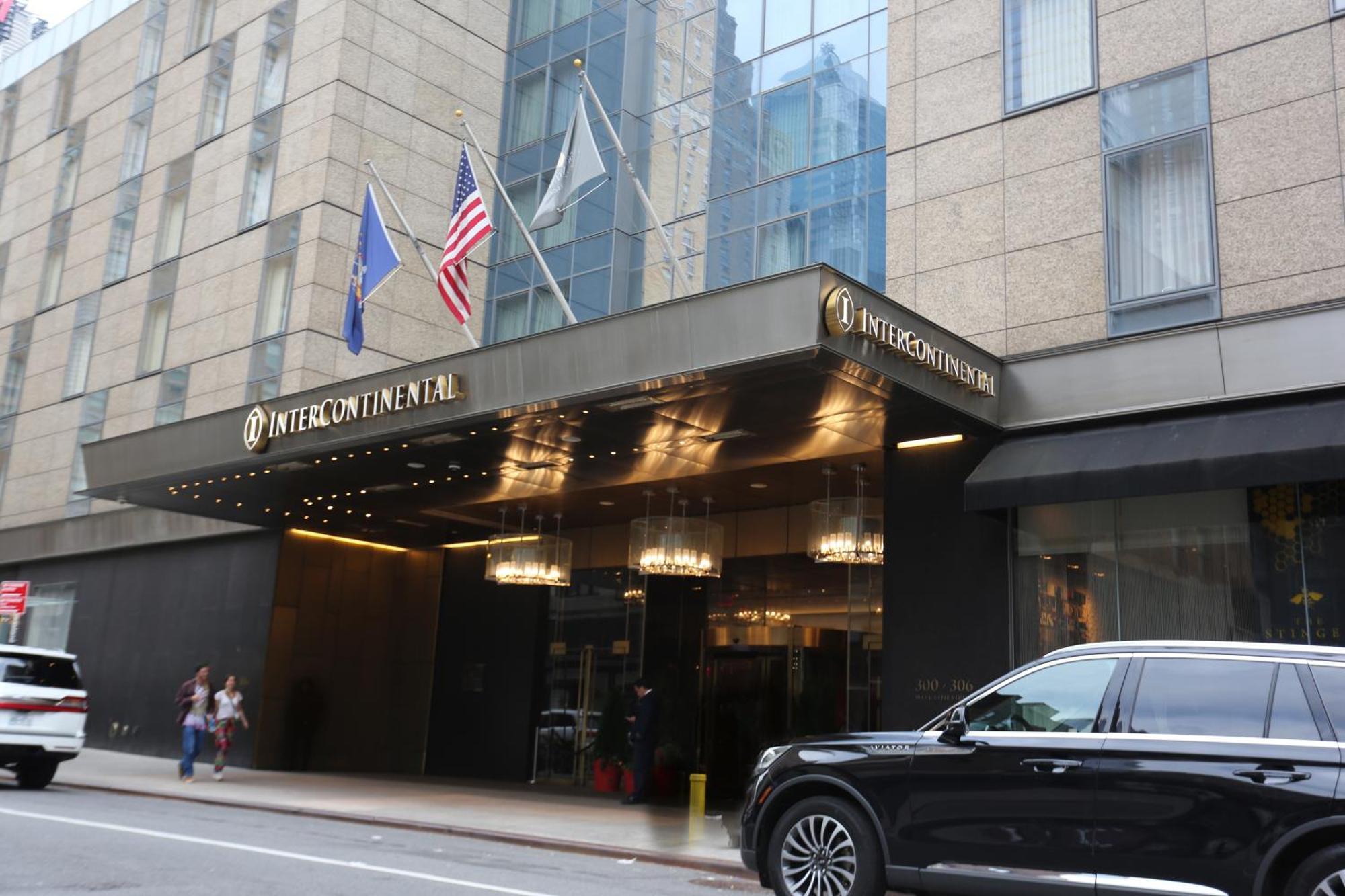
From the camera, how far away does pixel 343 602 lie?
958 inches

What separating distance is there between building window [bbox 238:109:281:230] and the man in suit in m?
13.1

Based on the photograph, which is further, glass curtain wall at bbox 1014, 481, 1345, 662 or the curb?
glass curtain wall at bbox 1014, 481, 1345, 662

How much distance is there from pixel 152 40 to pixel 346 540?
1483cm

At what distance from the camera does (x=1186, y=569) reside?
513 inches

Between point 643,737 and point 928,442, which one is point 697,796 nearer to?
point 643,737

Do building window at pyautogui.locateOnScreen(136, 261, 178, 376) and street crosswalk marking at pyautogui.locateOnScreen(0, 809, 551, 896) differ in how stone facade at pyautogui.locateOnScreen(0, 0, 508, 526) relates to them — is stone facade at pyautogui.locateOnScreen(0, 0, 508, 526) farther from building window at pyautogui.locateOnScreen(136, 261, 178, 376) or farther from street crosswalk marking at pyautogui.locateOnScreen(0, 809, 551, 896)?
street crosswalk marking at pyautogui.locateOnScreen(0, 809, 551, 896)

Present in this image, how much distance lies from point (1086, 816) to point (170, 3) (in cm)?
3011

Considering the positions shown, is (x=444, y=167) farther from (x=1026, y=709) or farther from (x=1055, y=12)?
(x=1026, y=709)

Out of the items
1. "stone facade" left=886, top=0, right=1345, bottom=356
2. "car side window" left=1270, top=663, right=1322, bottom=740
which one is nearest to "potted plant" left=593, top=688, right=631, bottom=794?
"stone facade" left=886, top=0, right=1345, bottom=356

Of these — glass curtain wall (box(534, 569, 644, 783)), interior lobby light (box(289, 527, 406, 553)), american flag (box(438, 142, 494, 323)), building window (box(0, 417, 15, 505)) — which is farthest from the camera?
building window (box(0, 417, 15, 505))

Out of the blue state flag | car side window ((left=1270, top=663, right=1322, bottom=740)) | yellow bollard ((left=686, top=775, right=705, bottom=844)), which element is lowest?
yellow bollard ((left=686, top=775, right=705, bottom=844))

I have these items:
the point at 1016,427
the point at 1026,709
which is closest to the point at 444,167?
the point at 1016,427

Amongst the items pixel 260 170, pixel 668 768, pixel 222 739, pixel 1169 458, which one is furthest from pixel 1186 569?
pixel 260 170

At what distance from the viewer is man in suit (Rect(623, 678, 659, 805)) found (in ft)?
61.6
